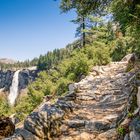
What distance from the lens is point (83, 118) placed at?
51.1 ft

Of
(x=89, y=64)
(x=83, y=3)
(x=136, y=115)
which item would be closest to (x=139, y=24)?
(x=83, y=3)

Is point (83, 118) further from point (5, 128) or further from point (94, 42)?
point (94, 42)

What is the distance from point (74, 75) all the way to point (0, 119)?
65.7ft

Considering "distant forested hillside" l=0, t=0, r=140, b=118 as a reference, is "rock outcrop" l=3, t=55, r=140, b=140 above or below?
below

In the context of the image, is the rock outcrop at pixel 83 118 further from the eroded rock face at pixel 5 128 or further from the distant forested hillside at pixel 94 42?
the distant forested hillside at pixel 94 42

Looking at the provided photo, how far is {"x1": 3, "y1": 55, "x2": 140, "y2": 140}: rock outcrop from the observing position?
524 inches

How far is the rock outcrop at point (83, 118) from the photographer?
13.3 m

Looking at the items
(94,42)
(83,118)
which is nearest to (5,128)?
(83,118)

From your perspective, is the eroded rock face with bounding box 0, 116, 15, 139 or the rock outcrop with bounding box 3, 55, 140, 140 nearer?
the rock outcrop with bounding box 3, 55, 140, 140

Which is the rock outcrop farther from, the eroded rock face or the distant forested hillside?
the distant forested hillside

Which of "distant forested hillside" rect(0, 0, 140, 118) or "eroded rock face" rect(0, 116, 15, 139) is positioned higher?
"distant forested hillside" rect(0, 0, 140, 118)

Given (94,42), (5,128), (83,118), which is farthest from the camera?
(94,42)

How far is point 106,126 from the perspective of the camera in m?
13.7

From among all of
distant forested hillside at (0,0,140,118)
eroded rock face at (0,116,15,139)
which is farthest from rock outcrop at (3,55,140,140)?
distant forested hillside at (0,0,140,118)
